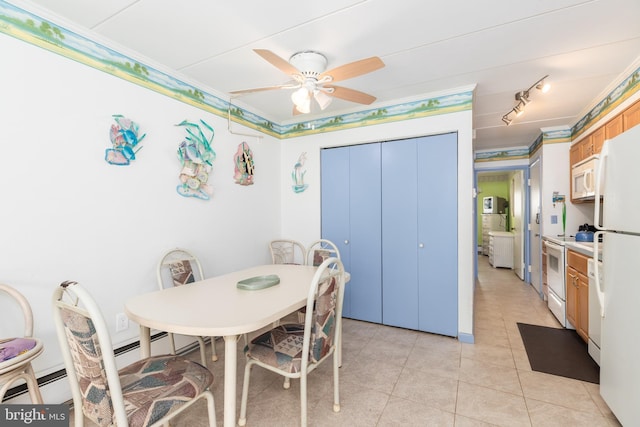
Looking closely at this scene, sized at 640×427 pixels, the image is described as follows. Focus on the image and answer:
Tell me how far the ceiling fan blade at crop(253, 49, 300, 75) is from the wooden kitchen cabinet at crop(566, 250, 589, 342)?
2979mm

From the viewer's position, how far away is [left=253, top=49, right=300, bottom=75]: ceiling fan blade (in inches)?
64.4

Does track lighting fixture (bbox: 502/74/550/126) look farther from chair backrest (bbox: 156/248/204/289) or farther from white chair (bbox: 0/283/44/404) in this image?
white chair (bbox: 0/283/44/404)

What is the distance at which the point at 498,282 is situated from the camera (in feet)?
16.8

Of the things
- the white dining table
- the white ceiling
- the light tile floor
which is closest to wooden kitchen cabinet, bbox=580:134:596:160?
the white ceiling

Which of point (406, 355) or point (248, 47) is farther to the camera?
point (406, 355)

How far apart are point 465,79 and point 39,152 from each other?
3246 millimetres

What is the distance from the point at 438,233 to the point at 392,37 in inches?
72.7

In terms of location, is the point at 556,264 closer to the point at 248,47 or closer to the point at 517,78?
the point at 517,78

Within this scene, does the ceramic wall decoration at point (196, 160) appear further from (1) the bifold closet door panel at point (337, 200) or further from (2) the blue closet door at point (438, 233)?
(2) the blue closet door at point (438, 233)

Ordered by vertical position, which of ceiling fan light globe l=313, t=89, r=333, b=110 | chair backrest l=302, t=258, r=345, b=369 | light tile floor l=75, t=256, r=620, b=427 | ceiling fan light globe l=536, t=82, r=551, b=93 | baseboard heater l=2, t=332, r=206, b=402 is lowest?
light tile floor l=75, t=256, r=620, b=427

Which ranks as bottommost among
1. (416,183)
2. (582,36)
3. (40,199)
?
(40,199)

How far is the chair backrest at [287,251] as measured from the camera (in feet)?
11.7

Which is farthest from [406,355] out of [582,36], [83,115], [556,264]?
[83,115]

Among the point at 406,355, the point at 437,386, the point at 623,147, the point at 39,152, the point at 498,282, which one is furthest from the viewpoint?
the point at 498,282
